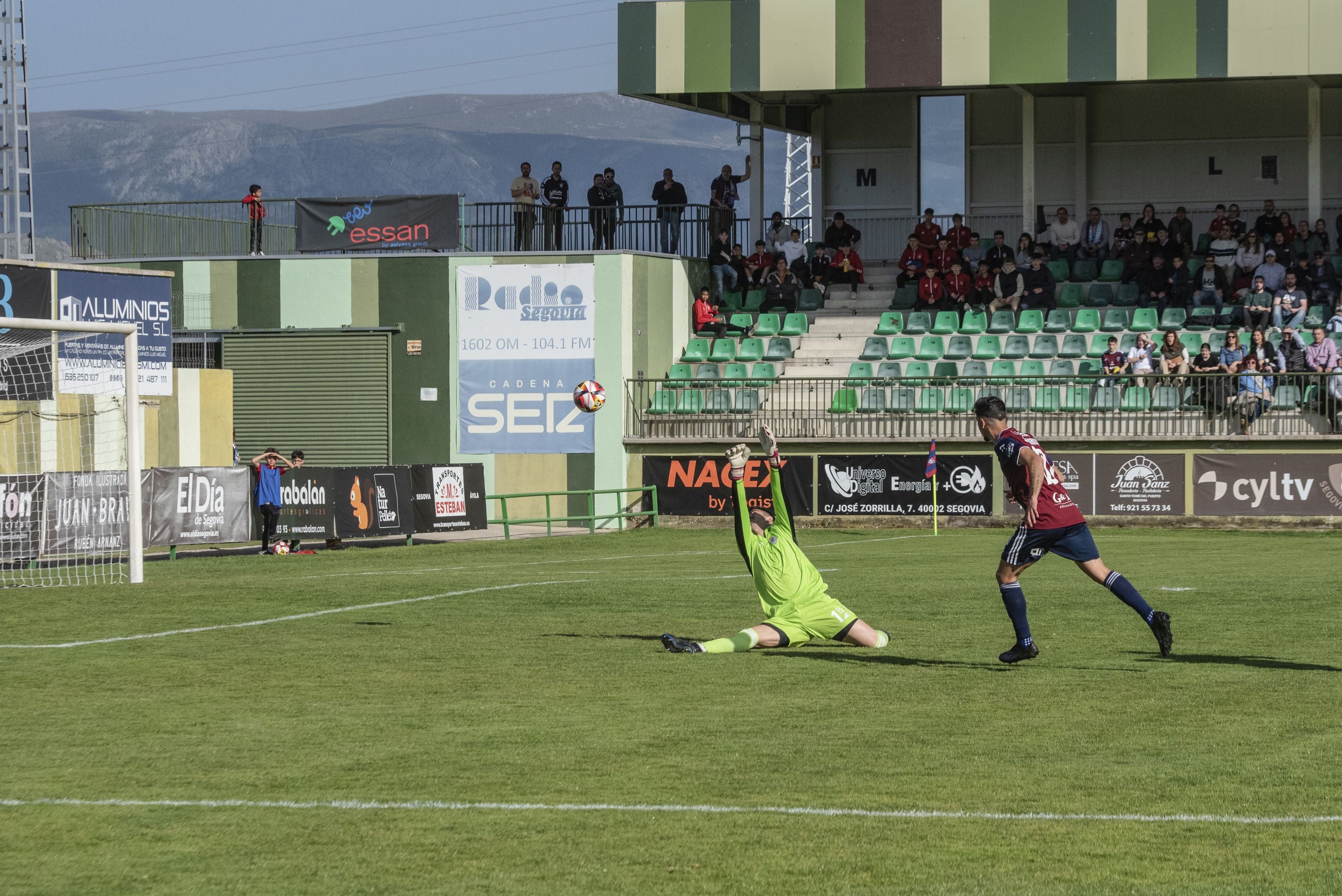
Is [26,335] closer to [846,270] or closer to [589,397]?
[589,397]

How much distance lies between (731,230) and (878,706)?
32.0 metres

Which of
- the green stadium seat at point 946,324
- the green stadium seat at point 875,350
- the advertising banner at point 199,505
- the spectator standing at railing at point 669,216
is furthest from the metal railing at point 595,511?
the green stadium seat at point 946,324

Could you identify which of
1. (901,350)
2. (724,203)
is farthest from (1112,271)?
(724,203)

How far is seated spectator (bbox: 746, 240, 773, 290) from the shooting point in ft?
133

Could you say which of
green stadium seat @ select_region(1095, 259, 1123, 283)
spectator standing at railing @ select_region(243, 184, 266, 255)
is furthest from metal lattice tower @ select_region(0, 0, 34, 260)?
green stadium seat @ select_region(1095, 259, 1123, 283)

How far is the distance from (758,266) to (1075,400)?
9.99 m

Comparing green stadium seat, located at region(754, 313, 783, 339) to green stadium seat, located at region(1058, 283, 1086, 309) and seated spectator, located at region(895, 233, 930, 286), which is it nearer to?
seated spectator, located at region(895, 233, 930, 286)

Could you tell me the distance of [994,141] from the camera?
43.3 m

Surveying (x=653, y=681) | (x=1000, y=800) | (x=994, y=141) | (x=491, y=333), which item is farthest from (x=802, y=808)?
(x=994, y=141)

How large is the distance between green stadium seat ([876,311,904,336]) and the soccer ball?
32.8 feet

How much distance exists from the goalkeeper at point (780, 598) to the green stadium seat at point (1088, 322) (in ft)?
80.5

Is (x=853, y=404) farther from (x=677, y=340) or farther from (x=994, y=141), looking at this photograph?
(x=994, y=141)

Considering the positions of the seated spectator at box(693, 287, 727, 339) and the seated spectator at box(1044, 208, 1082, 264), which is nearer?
the seated spectator at box(693, 287, 727, 339)

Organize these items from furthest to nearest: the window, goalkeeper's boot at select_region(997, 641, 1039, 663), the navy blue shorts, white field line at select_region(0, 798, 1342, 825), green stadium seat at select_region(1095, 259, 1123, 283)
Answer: the window
green stadium seat at select_region(1095, 259, 1123, 283)
goalkeeper's boot at select_region(997, 641, 1039, 663)
the navy blue shorts
white field line at select_region(0, 798, 1342, 825)
